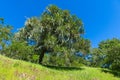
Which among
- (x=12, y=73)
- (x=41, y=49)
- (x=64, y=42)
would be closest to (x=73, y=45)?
(x=64, y=42)

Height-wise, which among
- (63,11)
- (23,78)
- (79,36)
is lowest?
(23,78)

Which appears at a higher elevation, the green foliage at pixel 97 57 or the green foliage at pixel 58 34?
the green foliage at pixel 97 57

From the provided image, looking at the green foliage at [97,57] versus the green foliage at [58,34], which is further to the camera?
the green foliage at [97,57]

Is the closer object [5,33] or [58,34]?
[58,34]

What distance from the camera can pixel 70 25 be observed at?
43.1m

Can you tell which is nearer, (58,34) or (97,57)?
(58,34)

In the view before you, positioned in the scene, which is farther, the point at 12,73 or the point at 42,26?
the point at 42,26

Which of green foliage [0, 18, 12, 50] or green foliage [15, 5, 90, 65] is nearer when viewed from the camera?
green foliage [15, 5, 90, 65]

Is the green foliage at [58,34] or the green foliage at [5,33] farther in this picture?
the green foliage at [5,33]

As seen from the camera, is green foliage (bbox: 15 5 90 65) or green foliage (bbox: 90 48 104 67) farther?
green foliage (bbox: 90 48 104 67)

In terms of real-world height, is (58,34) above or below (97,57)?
below

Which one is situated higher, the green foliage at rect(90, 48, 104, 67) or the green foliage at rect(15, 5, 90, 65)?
the green foliage at rect(90, 48, 104, 67)

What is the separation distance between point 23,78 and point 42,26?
29370 millimetres

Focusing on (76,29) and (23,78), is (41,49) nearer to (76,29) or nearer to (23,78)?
(76,29)
